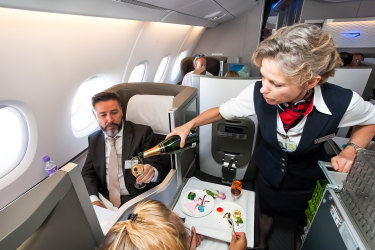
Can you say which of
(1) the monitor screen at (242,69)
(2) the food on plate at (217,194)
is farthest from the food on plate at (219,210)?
(1) the monitor screen at (242,69)

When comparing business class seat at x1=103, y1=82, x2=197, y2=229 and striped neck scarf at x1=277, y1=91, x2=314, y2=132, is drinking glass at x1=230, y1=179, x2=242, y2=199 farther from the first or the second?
striped neck scarf at x1=277, y1=91, x2=314, y2=132

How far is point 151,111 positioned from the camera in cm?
238

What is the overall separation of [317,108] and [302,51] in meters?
0.45

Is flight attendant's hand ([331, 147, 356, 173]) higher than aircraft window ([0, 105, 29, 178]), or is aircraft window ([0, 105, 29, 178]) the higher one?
flight attendant's hand ([331, 147, 356, 173])

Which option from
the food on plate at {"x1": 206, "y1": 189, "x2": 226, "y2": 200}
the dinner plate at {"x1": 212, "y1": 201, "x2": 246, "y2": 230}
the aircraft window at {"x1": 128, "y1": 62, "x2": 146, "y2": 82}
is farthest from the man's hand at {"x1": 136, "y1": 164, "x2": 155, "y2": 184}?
the aircraft window at {"x1": 128, "y1": 62, "x2": 146, "y2": 82}

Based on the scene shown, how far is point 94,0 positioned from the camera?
1560 millimetres

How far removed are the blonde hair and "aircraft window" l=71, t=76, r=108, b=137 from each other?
2889 mm

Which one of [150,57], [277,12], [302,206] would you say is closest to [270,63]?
Answer: [302,206]

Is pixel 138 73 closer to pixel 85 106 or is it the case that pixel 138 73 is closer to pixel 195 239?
pixel 85 106

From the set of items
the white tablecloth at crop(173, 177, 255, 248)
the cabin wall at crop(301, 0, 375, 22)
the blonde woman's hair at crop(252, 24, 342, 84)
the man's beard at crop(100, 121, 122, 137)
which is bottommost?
the white tablecloth at crop(173, 177, 255, 248)

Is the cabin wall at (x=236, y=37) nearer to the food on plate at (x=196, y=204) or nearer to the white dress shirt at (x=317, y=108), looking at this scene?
the white dress shirt at (x=317, y=108)

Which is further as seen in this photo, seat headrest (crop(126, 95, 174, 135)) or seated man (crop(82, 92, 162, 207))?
seat headrest (crop(126, 95, 174, 135))

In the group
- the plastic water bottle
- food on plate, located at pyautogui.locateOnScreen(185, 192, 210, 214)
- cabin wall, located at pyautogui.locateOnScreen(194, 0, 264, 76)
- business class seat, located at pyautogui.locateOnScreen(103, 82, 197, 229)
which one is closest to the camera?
food on plate, located at pyautogui.locateOnScreen(185, 192, 210, 214)

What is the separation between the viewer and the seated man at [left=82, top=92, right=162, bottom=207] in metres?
2.12
